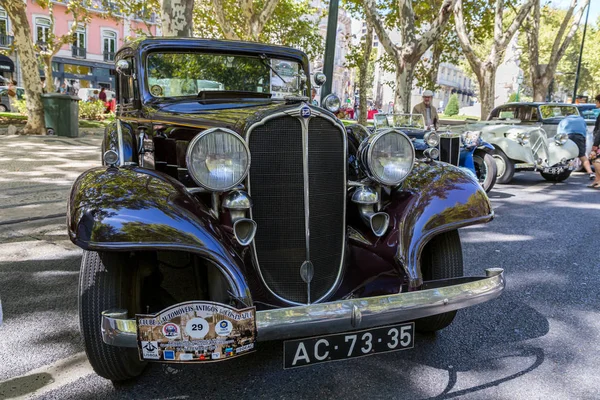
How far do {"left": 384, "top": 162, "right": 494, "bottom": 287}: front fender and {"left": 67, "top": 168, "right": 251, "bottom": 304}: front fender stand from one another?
2.83ft

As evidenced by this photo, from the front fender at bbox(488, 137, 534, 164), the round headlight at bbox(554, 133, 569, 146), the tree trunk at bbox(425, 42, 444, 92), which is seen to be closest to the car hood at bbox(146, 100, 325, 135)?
the front fender at bbox(488, 137, 534, 164)

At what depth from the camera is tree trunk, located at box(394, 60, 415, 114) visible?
10766mm

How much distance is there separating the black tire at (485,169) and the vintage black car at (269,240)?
18.0ft

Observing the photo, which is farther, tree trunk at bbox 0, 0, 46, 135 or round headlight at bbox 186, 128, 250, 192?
tree trunk at bbox 0, 0, 46, 135

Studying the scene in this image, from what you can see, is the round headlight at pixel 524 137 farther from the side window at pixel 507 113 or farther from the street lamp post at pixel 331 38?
the street lamp post at pixel 331 38

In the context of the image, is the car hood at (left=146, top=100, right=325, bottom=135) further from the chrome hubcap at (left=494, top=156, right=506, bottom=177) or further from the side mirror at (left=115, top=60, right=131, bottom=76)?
the chrome hubcap at (left=494, top=156, right=506, bottom=177)

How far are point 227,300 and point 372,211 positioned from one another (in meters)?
1.00

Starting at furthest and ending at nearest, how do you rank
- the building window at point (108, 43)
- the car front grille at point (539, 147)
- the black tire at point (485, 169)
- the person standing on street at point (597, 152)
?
1. the building window at point (108, 43)
2. the car front grille at point (539, 147)
3. the person standing on street at point (597, 152)
4. the black tire at point (485, 169)

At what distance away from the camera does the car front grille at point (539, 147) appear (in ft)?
29.9

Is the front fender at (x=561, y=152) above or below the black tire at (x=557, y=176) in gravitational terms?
above

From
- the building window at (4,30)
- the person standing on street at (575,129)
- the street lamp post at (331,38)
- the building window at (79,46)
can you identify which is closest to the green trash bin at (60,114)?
the street lamp post at (331,38)

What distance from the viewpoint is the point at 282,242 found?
2.46 metres

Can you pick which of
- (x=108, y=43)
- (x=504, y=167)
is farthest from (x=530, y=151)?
(x=108, y=43)

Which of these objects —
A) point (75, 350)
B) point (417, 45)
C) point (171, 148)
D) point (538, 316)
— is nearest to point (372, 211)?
point (171, 148)
